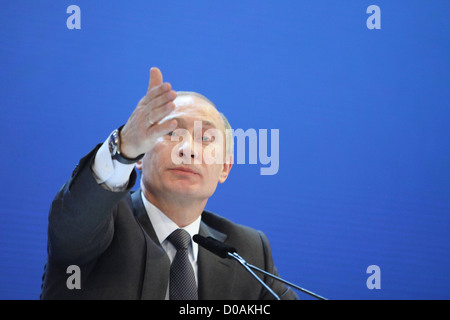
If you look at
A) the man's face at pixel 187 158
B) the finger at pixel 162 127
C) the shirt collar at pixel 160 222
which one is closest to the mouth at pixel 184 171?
the man's face at pixel 187 158

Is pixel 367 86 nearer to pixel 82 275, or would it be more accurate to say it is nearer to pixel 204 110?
pixel 204 110

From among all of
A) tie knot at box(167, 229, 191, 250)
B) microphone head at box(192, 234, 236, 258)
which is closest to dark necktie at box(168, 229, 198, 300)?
tie knot at box(167, 229, 191, 250)

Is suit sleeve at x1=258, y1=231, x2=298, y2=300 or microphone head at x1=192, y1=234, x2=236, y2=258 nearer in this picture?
microphone head at x1=192, y1=234, x2=236, y2=258

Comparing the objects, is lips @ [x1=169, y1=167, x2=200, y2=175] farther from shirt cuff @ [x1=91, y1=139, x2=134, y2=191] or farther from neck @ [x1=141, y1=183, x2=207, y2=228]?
shirt cuff @ [x1=91, y1=139, x2=134, y2=191]

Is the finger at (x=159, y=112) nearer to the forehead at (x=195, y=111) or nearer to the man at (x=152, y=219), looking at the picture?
the man at (x=152, y=219)

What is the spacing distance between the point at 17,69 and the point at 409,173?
183 centimetres

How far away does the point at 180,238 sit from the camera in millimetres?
1427

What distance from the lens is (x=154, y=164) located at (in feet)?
4.88

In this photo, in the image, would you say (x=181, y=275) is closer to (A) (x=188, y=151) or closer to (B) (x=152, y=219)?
(B) (x=152, y=219)

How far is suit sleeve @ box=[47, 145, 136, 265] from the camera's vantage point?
1.14 meters

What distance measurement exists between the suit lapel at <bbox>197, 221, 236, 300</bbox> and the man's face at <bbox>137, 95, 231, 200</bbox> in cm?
18

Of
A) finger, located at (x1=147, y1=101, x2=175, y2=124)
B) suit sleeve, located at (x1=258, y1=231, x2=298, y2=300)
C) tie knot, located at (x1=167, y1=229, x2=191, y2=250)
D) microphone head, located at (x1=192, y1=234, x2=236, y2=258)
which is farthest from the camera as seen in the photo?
suit sleeve, located at (x1=258, y1=231, x2=298, y2=300)

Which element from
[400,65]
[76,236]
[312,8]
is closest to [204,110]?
[76,236]

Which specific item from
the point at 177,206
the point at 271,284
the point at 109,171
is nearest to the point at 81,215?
the point at 109,171
